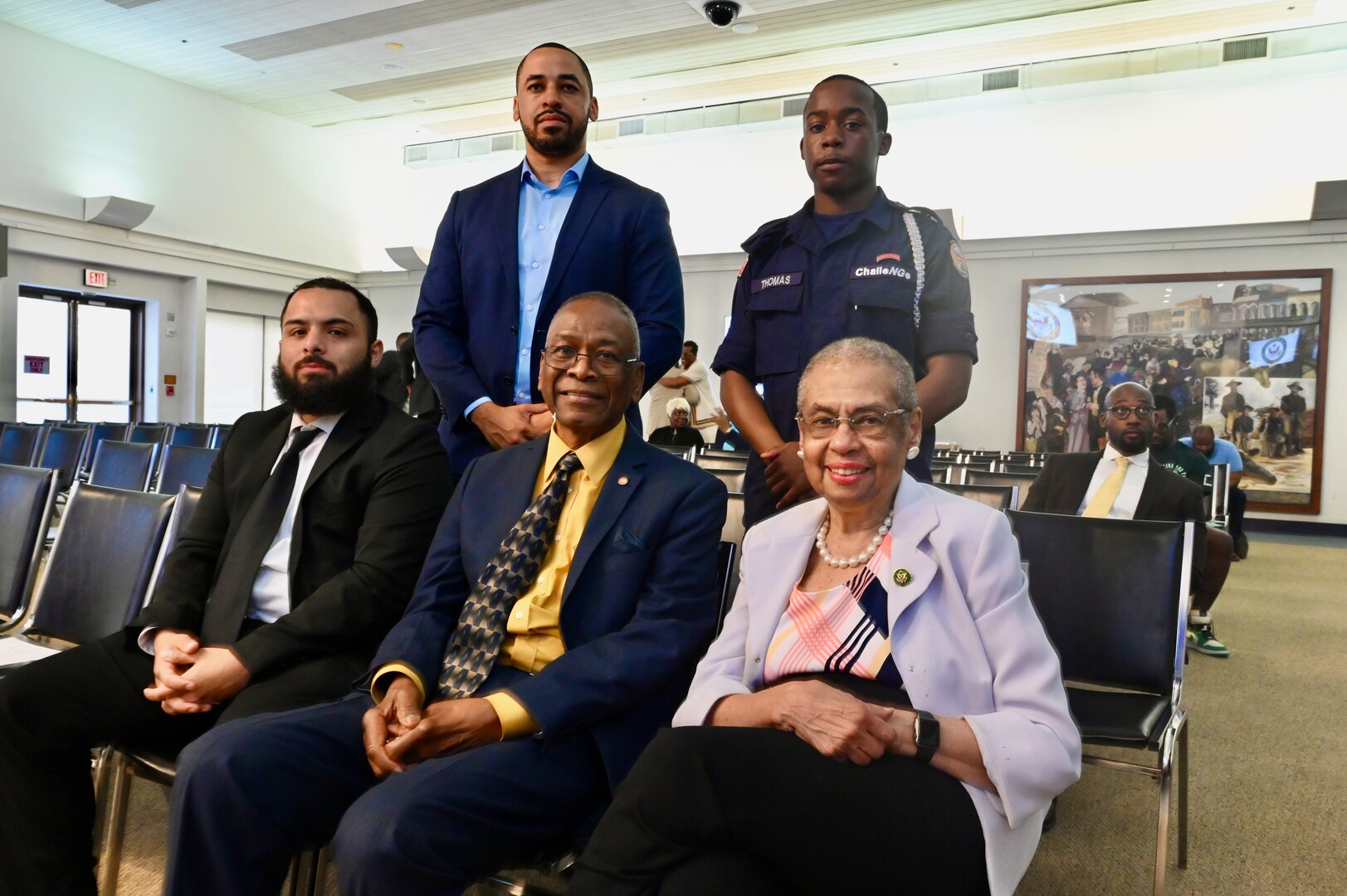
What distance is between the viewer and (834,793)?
1334 millimetres

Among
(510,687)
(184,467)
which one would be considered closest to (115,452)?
(184,467)

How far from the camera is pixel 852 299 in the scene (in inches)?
91.4

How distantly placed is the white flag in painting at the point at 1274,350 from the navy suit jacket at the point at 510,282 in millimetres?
10909

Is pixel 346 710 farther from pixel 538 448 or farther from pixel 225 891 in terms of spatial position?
pixel 538 448

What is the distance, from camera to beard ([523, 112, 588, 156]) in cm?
245

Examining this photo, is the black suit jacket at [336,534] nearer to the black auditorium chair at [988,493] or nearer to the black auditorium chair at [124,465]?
the black auditorium chair at [988,493]

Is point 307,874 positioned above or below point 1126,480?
below

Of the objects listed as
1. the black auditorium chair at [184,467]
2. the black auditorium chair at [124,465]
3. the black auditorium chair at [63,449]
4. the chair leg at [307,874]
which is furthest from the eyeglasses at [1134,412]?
the black auditorium chair at [63,449]

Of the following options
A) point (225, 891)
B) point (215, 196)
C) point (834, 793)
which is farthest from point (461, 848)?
point (215, 196)

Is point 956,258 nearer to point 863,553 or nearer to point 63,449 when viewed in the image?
point 863,553

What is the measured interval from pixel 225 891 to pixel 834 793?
1.00 meters

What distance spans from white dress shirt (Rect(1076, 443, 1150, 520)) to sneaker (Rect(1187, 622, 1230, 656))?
124cm

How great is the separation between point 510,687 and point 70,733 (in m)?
0.94

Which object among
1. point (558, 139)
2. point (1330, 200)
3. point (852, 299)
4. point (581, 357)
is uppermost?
point (1330, 200)
